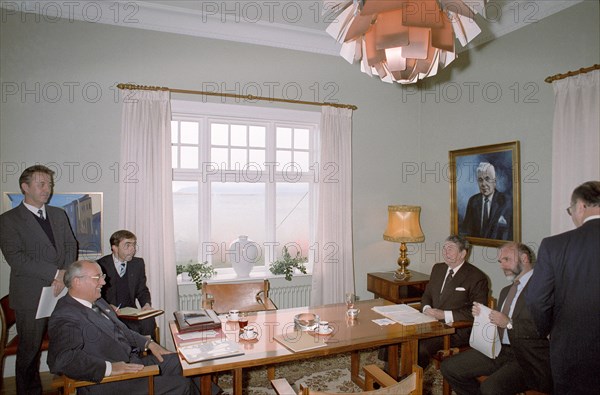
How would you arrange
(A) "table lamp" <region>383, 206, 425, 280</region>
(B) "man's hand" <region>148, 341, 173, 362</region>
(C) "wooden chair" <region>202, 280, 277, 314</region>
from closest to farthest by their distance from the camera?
(B) "man's hand" <region>148, 341, 173, 362</region>, (C) "wooden chair" <region>202, 280, 277, 314</region>, (A) "table lamp" <region>383, 206, 425, 280</region>

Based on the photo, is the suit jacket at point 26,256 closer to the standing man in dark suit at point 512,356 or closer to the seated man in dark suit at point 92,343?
the seated man in dark suit at point 92,343

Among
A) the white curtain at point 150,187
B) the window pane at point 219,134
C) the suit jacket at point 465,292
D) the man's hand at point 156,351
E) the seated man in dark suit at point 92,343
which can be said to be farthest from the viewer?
the window pane at point 219,134

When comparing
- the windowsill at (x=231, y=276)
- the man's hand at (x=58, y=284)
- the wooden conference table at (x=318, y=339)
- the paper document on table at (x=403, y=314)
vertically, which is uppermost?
the man's hand at (x=58, y=284)

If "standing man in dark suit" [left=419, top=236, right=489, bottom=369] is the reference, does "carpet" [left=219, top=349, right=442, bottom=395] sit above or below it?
below

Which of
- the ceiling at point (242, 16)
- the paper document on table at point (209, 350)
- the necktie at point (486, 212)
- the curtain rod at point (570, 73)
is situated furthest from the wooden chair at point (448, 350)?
the ceiling at point (242, 16)

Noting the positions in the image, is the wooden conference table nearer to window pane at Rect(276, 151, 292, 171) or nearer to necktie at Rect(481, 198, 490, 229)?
necktie at Rect(481, 198, 490, 229)

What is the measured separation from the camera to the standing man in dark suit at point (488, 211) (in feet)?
13.4

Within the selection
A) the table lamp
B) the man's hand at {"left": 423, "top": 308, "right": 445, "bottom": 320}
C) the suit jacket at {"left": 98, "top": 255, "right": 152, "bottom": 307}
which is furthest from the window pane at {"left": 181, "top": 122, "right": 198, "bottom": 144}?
the man's hand at {"left": 423, "top": 308, "right": 445, "bottom": 320}

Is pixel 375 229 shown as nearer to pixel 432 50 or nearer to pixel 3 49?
pixel 432 50

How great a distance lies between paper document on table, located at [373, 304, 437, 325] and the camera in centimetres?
297

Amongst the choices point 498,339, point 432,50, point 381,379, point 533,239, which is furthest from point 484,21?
point 381,379

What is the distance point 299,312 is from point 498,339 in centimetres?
147

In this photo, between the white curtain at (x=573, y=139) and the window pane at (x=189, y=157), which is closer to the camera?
the white curtain at (x=573, y=139)

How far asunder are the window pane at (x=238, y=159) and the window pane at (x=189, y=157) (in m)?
0.42
